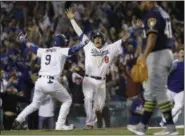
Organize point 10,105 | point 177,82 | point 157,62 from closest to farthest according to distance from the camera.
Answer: point 157,62
point 177,82
point 10,105

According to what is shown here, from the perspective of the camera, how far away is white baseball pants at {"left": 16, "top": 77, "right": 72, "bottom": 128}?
46.2ft

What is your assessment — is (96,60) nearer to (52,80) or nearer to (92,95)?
(92,95)

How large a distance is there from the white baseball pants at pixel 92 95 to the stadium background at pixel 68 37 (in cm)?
144

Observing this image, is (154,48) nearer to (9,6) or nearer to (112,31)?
(112,31)

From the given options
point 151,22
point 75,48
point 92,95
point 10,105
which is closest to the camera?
point 151,22

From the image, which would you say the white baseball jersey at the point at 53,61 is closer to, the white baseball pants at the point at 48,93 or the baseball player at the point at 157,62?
the white baseball pants at the point at 48,93

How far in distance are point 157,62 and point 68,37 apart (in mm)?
10519

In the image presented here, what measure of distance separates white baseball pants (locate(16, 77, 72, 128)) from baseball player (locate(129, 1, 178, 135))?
3600 mm

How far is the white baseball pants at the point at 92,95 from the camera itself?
14578 millimetres

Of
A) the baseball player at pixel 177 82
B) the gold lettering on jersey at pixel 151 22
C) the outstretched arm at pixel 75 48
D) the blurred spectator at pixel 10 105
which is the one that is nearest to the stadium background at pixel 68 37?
the blurred spectator at pixel 10 105

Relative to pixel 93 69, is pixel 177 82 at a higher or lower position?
lower

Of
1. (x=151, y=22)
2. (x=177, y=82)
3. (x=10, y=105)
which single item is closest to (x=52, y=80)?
(x=10, y=105)

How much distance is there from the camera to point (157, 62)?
1050 centimetres

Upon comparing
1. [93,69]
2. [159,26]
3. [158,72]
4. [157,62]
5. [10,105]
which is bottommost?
[10,105]
